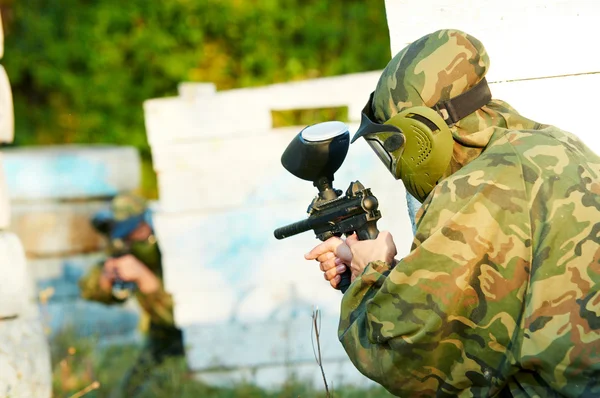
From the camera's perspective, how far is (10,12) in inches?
389

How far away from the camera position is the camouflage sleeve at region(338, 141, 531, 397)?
2086 mm

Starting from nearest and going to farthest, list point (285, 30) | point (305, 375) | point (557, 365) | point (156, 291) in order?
point (557, 365), point (305, 375), point (156, 291), point (285, 30)

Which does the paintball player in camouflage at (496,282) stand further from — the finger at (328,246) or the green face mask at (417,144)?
the finger at (328,246)

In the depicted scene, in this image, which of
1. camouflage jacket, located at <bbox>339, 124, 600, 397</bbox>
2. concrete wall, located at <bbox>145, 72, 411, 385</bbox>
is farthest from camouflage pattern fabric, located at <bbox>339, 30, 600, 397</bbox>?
concrete wall, located at <bbox>145, 72, 411, 385</bbox>

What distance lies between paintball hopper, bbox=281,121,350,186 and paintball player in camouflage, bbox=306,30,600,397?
0.34 meters

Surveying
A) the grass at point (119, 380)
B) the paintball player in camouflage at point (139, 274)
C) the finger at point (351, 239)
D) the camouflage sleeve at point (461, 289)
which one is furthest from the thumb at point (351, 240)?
the paintball player in camouflage at point (139, 274)

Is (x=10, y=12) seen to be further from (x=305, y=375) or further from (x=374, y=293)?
(x=374, y=293)

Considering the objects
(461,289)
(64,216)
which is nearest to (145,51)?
(64,216)

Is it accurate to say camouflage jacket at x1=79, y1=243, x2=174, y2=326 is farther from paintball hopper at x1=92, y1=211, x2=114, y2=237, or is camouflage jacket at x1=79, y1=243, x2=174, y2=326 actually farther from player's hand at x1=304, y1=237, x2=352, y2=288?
player's hand at x1=304, y1=237, x2=352, y2=288

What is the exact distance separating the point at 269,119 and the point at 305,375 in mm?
1518

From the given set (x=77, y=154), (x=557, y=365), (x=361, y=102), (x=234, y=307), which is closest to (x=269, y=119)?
(x=361, y=102)

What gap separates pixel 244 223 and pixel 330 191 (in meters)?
2.89

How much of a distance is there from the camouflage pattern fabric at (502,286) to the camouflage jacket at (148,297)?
13.5 feet

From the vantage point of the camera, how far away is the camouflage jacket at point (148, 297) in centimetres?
621
